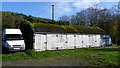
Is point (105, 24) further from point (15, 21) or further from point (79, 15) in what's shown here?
point (15, 21)

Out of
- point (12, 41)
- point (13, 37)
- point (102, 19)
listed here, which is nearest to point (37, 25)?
point (13, 37)

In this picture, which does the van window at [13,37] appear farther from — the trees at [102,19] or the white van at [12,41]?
the trees at [102,19]

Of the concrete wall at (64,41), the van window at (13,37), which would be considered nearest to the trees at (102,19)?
the concrete wall at (64,41)

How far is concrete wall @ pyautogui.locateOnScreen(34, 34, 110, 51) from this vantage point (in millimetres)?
26531

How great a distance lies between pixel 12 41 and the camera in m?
20.1

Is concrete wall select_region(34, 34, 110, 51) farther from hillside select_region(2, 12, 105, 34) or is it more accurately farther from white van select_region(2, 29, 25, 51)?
white van select_region(2, 29, 25, 51)

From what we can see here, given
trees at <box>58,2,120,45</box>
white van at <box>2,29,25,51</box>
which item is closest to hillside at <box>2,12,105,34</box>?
white van at <box>2,29,25,51</box>

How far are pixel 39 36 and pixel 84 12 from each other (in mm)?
36660

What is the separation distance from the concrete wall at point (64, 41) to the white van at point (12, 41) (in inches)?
183

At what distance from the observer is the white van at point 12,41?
1962 cm

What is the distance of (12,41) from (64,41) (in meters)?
11.7

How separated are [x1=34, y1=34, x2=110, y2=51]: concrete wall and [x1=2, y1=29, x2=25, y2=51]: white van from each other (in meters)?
4.64

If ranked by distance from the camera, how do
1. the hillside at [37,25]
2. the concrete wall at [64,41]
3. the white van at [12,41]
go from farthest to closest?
the hillside at [37,25]
the concrete wall at [64,41]
the white van at [12,41]

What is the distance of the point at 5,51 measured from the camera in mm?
19781
